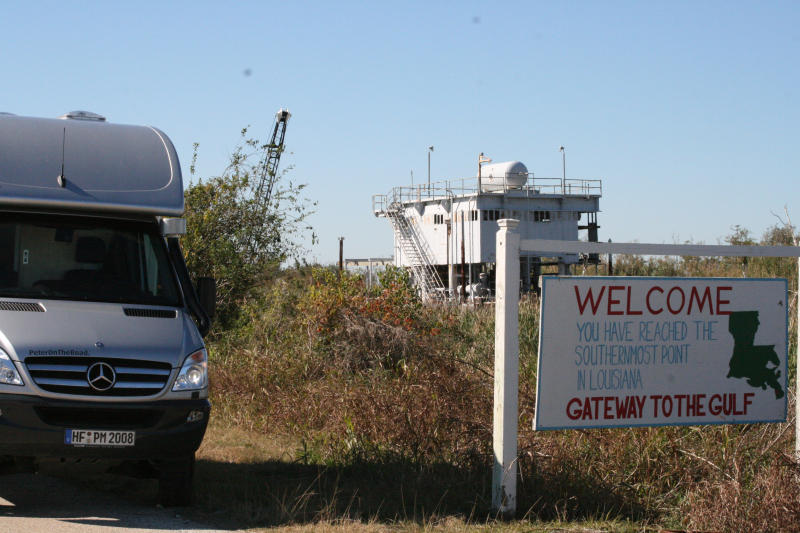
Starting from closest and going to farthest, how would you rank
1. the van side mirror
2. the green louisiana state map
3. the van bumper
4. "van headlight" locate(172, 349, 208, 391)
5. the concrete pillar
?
the van bumper → the concrete pillar → "van headlight" locate(172, 349, 208, 391) → the green louisiana state map → the van side mirror

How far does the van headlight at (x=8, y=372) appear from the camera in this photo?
19.7 feet

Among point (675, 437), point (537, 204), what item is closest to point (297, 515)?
point (675, 437)

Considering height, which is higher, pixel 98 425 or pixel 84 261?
pixel 84 261

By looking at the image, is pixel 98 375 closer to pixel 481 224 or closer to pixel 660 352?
pixel 660 352

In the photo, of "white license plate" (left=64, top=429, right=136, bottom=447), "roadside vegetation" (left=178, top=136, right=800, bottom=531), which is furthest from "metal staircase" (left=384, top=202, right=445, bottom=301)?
"white license plate" (left=64, top=429, right=136, bottom=447)

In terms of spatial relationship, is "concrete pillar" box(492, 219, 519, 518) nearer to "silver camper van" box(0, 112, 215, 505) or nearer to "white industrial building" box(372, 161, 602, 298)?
"silver camper van" box(0, 112, 215, 505)

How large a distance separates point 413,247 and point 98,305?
48.1 meters

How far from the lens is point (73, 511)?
256 inches

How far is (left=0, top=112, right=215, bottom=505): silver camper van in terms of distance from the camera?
610 cm

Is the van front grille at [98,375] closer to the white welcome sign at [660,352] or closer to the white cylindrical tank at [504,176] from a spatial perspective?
the white welcome sign at [660,352]

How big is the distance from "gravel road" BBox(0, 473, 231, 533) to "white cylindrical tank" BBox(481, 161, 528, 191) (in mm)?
43703

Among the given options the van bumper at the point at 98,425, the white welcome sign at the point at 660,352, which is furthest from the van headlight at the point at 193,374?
the white welcome sign at the point at 660,352

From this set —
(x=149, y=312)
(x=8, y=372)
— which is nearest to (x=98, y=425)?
(x=8, y=372)

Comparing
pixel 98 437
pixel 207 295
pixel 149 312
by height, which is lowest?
pixel 98 437
